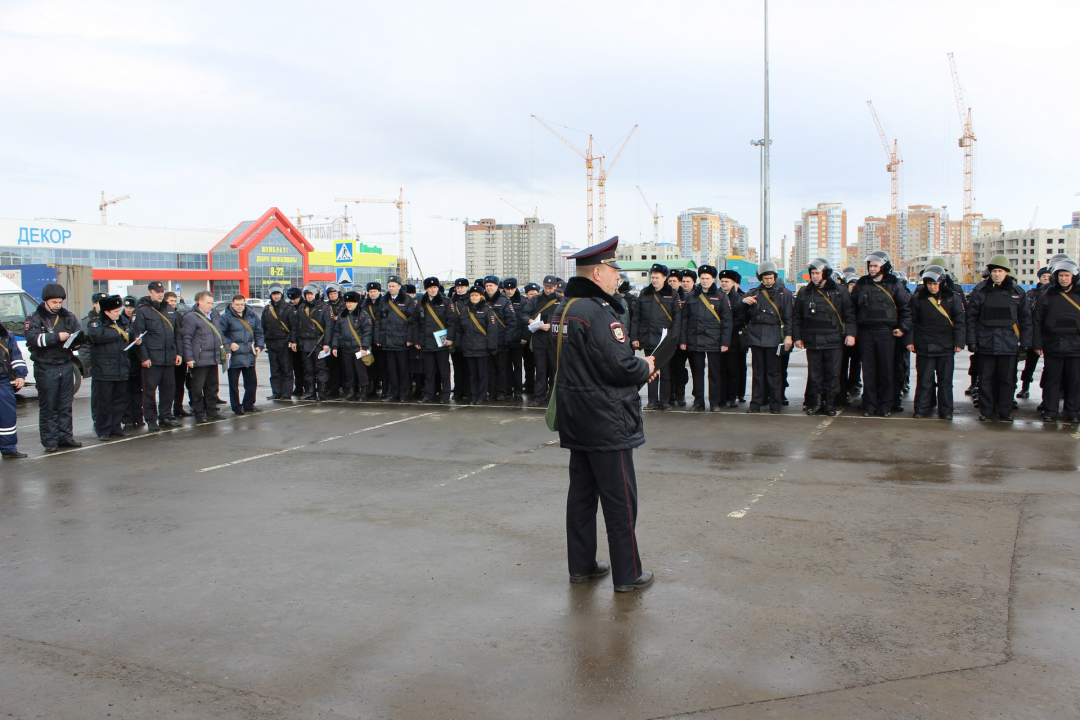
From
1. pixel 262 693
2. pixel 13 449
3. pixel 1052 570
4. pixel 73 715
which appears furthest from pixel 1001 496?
pixel 13 449

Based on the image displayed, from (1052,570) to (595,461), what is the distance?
3057mm

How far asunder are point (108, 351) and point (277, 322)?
11.3 ft

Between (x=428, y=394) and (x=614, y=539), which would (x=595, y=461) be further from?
(x=428, y=394)

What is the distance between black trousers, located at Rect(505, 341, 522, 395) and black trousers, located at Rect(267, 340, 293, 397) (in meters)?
4.06

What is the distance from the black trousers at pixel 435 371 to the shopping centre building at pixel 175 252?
151ft

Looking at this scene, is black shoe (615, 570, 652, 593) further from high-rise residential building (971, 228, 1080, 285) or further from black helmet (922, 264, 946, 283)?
high-rise residential building (971, 228, 1080, 285)

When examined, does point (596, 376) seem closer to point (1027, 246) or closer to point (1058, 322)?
point (1058, 322)

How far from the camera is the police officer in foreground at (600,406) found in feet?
15.1

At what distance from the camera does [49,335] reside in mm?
9391

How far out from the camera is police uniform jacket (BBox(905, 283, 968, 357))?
10578 millimetres

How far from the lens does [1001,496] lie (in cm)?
668

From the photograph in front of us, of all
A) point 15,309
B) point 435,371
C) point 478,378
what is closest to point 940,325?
point 478,378

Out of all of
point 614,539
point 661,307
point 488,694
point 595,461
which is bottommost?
point 488,694

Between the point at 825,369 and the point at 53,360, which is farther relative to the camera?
the point at 825,369
